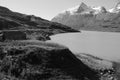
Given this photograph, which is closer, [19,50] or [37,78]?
[37,78]

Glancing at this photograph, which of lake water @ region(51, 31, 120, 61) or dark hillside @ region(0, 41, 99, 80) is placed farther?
lake water @ region(51, 31, 120, 61)

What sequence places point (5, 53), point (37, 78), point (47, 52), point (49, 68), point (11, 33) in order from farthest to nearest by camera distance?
point (11, 33)
point (5, 53)
point (47, 52)
point (49, 68)
point (37, 78)

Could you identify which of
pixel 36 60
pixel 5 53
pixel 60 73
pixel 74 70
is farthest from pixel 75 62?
pixel 5 53

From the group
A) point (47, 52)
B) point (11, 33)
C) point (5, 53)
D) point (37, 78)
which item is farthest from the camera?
point (11, 33)

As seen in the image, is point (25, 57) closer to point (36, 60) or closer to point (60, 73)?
Answer: point (36, 60)

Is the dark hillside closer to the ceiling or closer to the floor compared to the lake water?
closer to the ceiling

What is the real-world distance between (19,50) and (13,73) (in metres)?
5.32

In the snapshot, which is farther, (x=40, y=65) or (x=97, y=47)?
(x=97, y=47)

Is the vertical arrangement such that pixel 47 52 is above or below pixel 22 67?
above

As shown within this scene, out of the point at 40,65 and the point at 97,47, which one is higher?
the point at 40,65

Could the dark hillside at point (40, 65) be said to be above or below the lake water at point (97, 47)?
above

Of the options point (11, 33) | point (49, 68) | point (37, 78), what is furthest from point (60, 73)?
point (11, 33)

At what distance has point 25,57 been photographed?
35.3 metres

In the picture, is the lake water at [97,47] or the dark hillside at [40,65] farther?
the lake water at [97,47]
